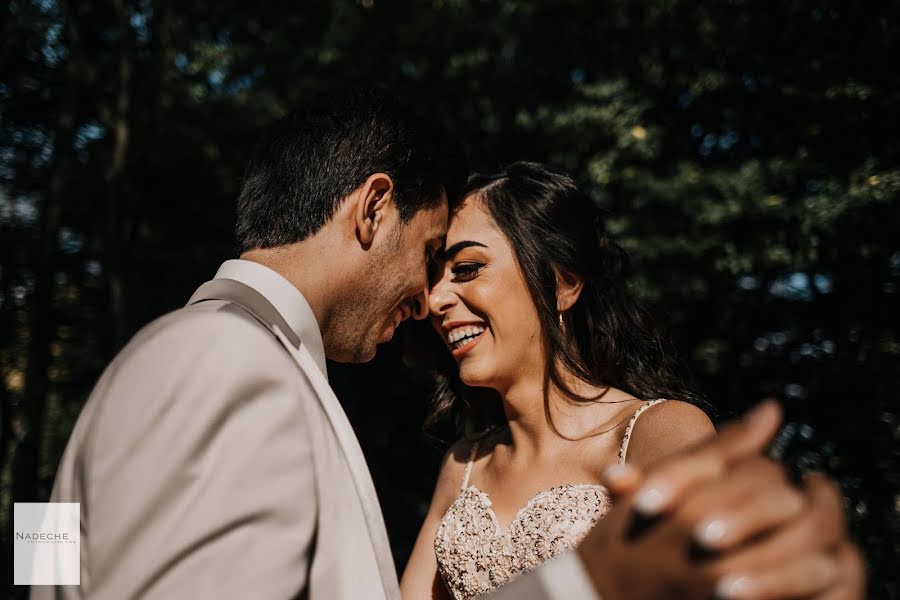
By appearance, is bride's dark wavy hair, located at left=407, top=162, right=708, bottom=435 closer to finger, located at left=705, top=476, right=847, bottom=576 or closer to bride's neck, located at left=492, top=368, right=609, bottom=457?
bride's neck, located at left=492, top=368, right=609, bottom=457

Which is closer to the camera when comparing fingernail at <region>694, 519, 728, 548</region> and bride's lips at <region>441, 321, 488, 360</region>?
fingernail at <region>694, 519, 728, 548</region>

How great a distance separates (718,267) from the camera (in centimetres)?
772

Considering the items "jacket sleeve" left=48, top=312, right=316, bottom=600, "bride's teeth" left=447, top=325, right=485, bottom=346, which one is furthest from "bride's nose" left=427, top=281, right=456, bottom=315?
"jacket sleeve" left=48, top=312, right=316, bottom=600

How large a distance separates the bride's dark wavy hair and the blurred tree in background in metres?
3.38

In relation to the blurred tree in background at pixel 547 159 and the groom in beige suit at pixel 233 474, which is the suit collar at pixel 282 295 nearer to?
the groom in beige suit at pixel 233 474

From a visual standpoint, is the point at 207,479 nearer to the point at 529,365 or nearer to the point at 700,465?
the point at 700,465

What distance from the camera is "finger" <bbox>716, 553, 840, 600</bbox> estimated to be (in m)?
0.73

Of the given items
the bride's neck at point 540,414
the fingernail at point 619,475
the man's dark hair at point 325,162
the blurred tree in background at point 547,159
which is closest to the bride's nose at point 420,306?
the man's dark hair at point 325,162

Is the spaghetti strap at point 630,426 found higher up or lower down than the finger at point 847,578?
higher up

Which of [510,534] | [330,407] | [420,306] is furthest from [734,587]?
[510,534]

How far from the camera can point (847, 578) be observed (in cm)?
79

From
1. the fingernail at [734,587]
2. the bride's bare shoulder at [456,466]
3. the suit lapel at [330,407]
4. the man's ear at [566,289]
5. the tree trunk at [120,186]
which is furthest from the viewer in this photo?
the tree trunk at [120,186]

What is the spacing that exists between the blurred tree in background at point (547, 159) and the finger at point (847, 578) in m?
6.20

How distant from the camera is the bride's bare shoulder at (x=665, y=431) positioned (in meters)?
2.54
